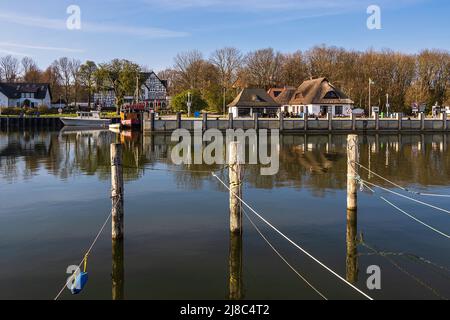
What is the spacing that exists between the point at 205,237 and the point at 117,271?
2.92 m

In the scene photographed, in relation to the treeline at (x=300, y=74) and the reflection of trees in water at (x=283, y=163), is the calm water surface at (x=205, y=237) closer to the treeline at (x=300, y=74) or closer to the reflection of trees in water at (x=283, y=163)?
the reflection of trees in water at (x=283, y=163)

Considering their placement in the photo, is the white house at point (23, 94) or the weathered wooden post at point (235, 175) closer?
the weathered wooden post at point (235, 175)

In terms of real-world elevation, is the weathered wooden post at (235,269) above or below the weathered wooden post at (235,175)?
below

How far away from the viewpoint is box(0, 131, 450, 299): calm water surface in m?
9.57

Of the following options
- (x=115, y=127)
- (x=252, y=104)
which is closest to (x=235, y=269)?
(x=115, y=127)

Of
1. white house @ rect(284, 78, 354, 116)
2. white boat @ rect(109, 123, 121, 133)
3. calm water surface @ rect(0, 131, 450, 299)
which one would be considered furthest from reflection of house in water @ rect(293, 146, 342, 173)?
white house @ rect(284, 78, 354, 116)

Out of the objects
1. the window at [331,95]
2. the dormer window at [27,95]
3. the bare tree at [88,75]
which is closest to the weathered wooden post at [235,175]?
the window at [331,95]

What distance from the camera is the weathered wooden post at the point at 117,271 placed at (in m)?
9.32

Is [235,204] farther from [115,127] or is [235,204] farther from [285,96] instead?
[285,96]

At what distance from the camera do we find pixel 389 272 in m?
10.2

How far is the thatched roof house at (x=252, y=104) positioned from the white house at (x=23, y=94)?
1791 inches

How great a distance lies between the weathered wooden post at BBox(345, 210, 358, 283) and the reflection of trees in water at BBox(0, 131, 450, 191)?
194 inches

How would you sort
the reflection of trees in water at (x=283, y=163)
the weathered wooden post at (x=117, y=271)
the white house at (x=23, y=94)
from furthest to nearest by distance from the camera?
the white house at (x=23, y=94), the reflection of trees in water at (x=283, y=163), the weathered wooden post at (x=117, y=271)
